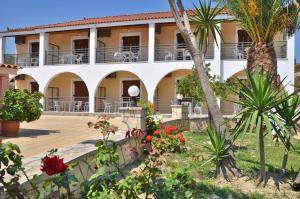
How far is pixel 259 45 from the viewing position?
440 inches

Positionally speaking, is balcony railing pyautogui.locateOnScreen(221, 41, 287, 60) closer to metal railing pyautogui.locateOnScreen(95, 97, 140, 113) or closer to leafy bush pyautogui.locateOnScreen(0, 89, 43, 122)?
metal railing pyautogui.locateOnScreen(95, 97, 140, 113)

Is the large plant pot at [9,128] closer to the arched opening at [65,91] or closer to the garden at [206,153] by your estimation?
the garden at [206,153]

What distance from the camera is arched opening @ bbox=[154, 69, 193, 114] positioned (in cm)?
2141

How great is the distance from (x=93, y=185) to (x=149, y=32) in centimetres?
1800

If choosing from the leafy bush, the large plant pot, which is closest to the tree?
the leafy bush

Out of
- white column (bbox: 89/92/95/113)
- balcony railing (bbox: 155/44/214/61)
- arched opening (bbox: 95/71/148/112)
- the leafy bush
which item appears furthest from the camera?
arched opening (bbox: 95/71/148/112)

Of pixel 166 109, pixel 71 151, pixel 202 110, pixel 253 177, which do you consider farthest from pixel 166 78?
pixel 71 151

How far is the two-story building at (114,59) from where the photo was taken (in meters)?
19.9

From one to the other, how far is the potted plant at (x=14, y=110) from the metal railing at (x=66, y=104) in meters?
11.9

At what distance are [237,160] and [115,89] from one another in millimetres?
15469

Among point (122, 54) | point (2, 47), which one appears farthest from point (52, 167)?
point (2, 47)

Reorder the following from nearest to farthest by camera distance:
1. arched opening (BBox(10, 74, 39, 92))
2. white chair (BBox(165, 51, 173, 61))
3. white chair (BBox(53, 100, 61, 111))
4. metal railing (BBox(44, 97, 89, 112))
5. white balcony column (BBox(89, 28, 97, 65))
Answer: white chair (BBox(165, 51, 173, 61))
white balcony column (BBox(89, 28, 97, 65))
white chair (BBox(53, 100, 61, 111))
metal railing (BBox(44, 97, 89, 112))
arched opening (BBox(10, 74, 39, 92))

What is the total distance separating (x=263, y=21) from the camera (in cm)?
1034

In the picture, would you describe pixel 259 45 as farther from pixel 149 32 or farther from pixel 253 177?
pixel 149 32
